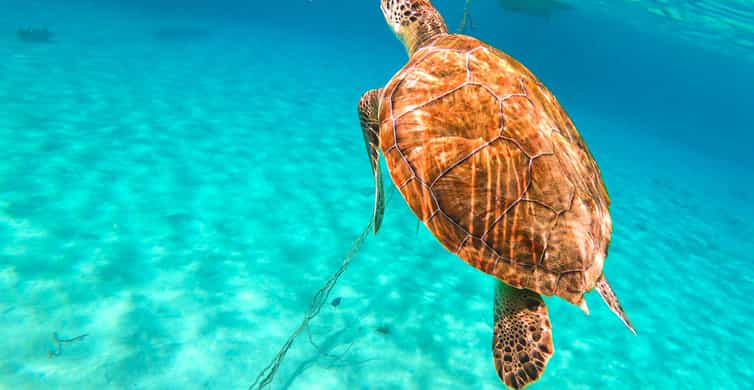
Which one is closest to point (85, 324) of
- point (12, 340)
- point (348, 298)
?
point (12, 340)

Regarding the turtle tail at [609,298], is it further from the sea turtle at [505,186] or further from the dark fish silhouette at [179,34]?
the dark fish silhouette at [179,34]

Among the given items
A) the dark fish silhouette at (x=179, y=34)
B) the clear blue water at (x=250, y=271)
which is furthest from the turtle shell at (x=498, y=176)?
the dark fish silhouette at (x=179, y=34)

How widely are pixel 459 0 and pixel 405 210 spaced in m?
60.3

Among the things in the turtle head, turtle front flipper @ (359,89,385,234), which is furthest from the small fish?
the turtle head

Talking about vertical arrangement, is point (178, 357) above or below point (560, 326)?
above

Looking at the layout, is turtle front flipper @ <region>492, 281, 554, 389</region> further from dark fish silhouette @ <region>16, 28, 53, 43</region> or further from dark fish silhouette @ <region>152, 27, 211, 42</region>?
dark fish silhouette @ <region>152, 27, 211, 42</region>

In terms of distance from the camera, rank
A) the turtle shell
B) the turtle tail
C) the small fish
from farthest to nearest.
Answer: the small fish
the turtle tail
the turtle shell

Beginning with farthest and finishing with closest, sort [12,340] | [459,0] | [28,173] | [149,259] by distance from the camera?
[459,0] → [28,173] → [149,259] → [12,340]

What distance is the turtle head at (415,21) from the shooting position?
354 centimetres

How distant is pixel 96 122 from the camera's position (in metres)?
7.72

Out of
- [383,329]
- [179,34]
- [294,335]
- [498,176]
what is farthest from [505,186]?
[179,34]

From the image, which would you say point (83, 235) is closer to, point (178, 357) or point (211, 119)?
point (178, 357)

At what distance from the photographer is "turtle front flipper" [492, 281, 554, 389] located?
2.10m

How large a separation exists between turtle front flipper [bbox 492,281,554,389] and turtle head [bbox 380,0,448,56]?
2378 mm
